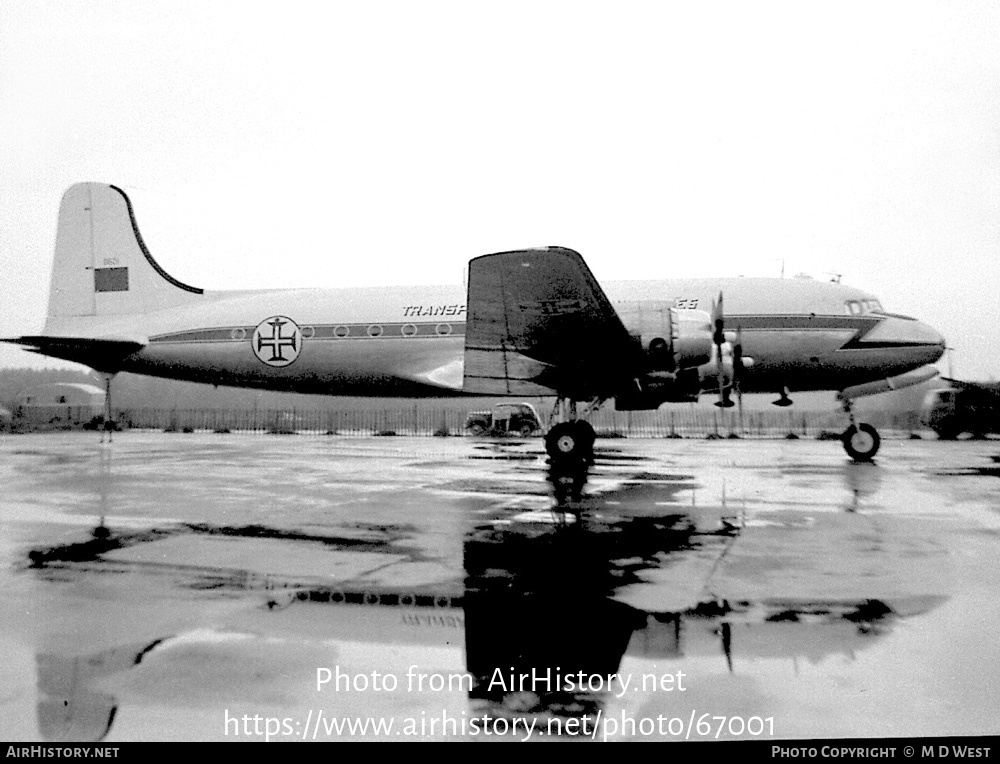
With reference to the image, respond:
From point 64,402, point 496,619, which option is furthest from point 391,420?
point 496,619

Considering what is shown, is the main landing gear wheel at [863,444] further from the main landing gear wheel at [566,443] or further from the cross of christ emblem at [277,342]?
the cross of christ emblem at [277,342]

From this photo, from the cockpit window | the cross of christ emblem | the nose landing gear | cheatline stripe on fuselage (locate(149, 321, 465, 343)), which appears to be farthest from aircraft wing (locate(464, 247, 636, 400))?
the cockpit window

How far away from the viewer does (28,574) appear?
5.70m

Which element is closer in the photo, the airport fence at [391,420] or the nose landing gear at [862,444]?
the nose landing gear at [862,444]

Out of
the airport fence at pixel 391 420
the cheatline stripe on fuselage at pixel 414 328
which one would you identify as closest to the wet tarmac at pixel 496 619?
the cheatline stripe on fuselage at pixel 414 328

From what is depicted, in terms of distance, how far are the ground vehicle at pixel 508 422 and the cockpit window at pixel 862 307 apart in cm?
1824

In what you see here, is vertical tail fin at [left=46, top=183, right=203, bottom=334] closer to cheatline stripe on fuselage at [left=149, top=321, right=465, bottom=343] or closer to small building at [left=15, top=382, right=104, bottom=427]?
cheatline stripe on fuselage at [left=149, top=321, right=465, bottom=343]

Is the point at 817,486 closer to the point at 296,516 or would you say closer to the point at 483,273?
the point at 483,273

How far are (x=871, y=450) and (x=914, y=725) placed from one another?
16203mm

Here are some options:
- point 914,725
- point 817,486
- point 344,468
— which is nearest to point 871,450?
point 817,486

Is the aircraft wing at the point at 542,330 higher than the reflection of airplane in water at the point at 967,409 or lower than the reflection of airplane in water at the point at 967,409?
higher

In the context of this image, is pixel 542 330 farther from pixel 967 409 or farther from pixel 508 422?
pixel 967 409

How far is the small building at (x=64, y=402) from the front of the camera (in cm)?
4884

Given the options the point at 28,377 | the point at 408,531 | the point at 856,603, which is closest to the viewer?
the point at 856,603
